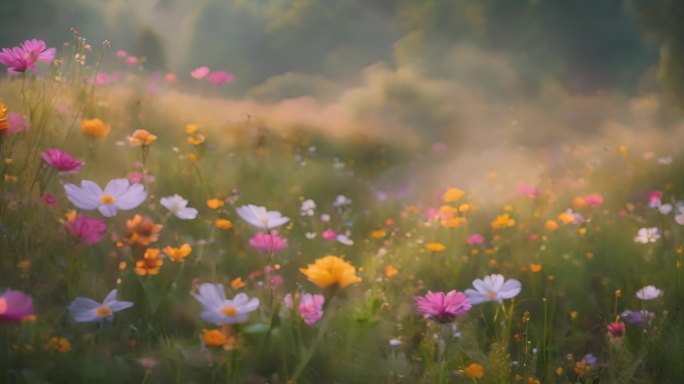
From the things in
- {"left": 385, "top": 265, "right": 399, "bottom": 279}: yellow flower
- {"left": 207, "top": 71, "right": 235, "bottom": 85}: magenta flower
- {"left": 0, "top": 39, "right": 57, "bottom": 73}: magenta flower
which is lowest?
{"left": 385, "top": 265, "right": 399, "bottom": 279}: yellow flower

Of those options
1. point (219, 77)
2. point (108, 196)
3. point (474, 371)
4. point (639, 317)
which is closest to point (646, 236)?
point (639, 317)

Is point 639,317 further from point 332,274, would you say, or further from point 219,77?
point 219,77

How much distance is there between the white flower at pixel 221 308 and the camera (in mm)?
1055

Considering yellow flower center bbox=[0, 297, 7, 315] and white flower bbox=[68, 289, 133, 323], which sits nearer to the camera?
yellow flower center bbox=[0, 297, 7, 315]

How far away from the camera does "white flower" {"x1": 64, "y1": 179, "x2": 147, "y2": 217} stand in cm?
120

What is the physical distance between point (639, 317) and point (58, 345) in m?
1.46

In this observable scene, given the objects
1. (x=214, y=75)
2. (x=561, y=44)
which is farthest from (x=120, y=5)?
(x=561, y=44)

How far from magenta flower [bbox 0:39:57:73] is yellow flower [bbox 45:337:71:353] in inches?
25.4

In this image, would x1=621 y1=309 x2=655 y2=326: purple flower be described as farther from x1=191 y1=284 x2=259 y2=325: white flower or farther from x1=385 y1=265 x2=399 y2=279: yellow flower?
x1=191 y1=284 x2=259 y2=325: white flower

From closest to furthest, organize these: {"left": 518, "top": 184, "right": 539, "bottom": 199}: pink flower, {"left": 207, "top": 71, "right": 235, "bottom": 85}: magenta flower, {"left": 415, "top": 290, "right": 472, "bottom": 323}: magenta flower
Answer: {"left": 415, "top": 290, "right": 472, "bottom": 323}: magenta flower, {"left": 518, "top": 184, "right": 539, "bottom": 199}: pink flower, {"left": 207, "top": 71, "right": 235, "bottom": 85}: magenta flower

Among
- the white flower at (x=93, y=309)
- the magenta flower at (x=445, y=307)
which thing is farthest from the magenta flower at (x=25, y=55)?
the magenta flower at (x=445, y=307)

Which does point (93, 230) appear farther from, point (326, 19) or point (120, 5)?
point (326, 19)

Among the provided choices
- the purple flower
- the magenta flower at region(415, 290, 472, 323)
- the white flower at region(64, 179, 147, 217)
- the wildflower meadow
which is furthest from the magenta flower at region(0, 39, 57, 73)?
the purple flower

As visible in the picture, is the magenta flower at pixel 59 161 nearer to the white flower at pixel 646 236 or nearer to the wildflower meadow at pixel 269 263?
the wildflower meadow at pixel 269 263
